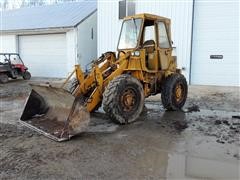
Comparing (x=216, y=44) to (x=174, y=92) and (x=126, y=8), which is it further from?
(x=174, y=92)

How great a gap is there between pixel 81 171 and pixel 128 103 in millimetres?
2542

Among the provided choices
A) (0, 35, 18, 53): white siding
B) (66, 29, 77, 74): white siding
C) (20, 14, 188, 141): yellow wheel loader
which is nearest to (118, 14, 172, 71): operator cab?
(20, 14, 188, 141): yellow wheel loader

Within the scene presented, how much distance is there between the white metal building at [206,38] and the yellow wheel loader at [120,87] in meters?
5.74

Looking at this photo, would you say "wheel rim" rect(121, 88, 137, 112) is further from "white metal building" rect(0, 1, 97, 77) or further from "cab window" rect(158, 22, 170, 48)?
"white metal building" rect(0, 1, 97, 77)

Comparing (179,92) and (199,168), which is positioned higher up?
(179,92)

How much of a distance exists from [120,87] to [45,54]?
14091mm

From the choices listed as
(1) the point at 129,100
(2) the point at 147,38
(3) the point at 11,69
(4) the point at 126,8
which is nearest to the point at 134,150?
(1) the point at 129,100

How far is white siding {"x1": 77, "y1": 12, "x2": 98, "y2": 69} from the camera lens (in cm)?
1725

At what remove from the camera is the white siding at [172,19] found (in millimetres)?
13516

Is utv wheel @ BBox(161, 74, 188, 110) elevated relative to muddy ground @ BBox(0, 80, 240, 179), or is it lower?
elevated

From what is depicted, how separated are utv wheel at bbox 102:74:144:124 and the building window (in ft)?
30.3

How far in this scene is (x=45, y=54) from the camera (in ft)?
62.7

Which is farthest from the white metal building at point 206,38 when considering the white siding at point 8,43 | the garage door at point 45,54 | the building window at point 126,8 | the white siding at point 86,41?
the white siding at point 8,43

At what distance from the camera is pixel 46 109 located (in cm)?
653
